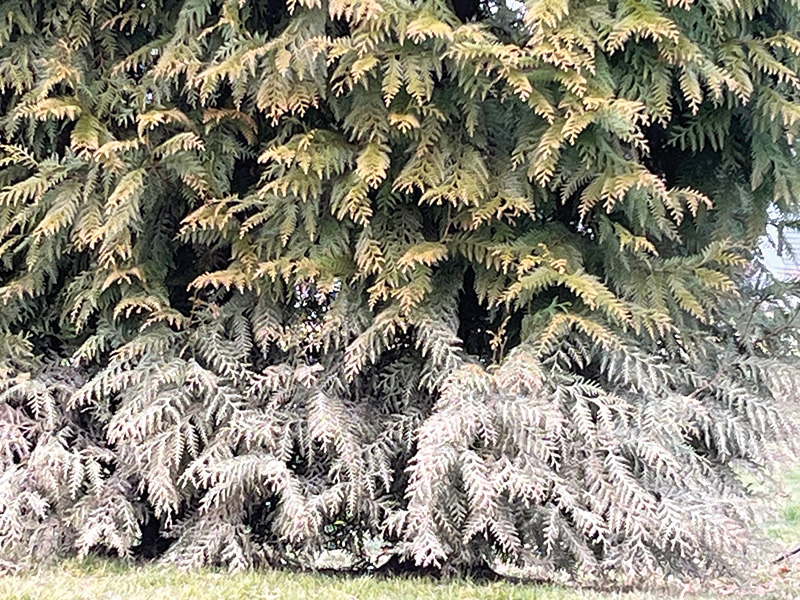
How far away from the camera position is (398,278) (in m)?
3.25

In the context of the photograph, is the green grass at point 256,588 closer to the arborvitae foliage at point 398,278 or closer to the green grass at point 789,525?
the arborvitae foliage at point 398,278

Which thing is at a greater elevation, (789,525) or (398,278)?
(398,278)

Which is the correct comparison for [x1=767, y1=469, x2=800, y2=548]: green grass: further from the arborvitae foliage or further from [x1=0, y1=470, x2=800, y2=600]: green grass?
the arborvitae foliage

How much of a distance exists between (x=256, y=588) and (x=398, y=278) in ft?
4.86

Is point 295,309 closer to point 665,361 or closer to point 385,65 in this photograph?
point 385,65

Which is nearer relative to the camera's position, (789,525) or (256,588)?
(256,588)

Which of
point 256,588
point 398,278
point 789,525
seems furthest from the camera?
point 789,525

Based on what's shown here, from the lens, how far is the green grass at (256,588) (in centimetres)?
288

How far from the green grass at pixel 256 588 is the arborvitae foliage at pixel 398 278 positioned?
0.15 meters

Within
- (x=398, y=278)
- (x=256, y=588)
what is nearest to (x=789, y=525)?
(x=398, y=278)

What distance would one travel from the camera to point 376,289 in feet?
10.6

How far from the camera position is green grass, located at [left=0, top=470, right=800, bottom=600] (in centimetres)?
→ 288

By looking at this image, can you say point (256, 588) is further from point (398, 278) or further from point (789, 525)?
point (789, 525)

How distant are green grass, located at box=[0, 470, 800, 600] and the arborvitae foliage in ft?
0.49
